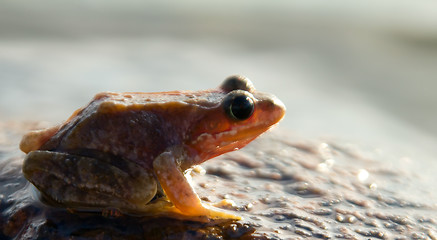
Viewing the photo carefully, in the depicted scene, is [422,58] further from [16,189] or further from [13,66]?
[16,189]

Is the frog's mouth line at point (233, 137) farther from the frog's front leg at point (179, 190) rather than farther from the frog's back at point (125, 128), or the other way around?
the frog's front leg at point (179, 190)

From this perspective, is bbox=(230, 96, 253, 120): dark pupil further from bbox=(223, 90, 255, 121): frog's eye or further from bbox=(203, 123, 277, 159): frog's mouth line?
bbox=(203, 123, 277, 159): frog's mouth line

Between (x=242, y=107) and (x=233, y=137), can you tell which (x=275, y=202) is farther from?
(x=242, y=107)

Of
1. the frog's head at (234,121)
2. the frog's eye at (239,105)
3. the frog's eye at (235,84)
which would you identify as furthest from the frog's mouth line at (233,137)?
the frog's eye at (235,84)

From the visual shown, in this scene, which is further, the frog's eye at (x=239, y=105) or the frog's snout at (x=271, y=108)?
the frog's snout at (x=271, y=108)

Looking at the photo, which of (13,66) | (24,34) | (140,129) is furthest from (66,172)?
(24,34)

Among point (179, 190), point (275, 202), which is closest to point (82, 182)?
point (179, 190)

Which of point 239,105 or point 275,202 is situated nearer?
point 239,105

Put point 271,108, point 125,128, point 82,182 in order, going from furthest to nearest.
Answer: point 271,108 → point 125,128 → point 82,182

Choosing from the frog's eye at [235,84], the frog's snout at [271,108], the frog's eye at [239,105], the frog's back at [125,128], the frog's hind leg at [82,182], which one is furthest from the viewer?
the frog's eye at [235,84]
